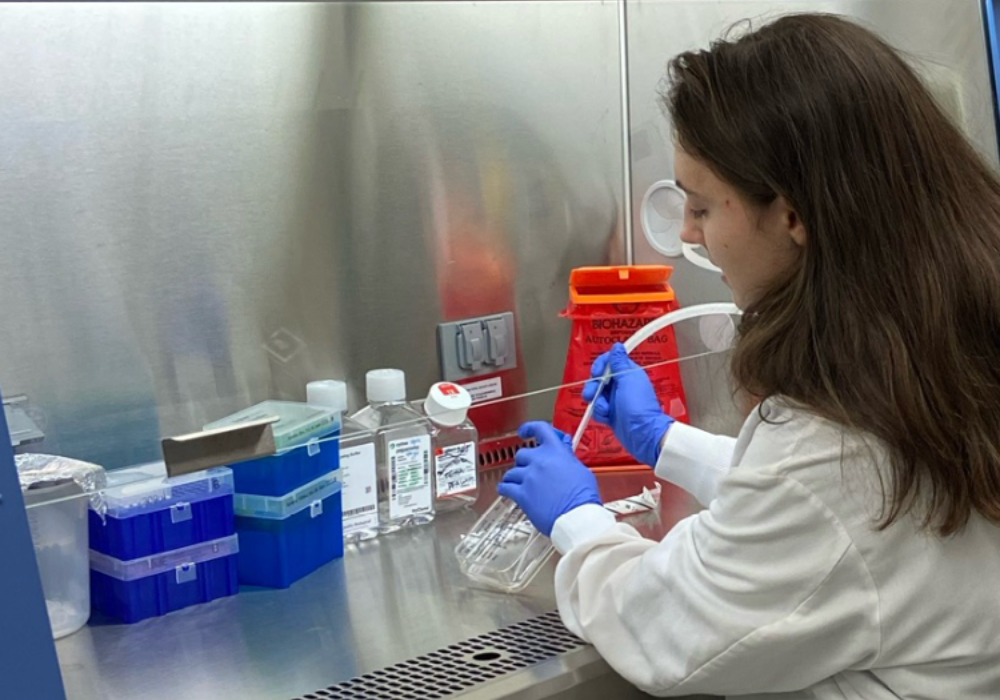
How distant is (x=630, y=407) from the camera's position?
59.6 inches

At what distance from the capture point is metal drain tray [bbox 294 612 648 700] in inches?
40.6

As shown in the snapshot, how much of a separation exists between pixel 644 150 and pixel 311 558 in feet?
3.07

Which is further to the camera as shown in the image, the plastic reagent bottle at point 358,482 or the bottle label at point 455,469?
the bottle label at point 455,469

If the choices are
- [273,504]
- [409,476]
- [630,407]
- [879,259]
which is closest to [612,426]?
[630,407]

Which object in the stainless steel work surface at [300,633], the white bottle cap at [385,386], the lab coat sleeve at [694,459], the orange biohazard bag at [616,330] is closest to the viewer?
the stainless steel work surface at [300,633]

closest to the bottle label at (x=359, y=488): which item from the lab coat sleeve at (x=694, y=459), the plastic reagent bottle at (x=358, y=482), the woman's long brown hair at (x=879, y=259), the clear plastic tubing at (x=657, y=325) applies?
the plastic reagent bottle at (x=358, y=482)

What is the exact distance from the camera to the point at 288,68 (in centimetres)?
152

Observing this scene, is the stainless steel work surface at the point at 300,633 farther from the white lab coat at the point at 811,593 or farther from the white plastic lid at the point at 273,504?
the white lab coat at the point at 811,593

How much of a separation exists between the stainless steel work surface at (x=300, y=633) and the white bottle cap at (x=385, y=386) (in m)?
0.23

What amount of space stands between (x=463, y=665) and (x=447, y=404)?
1.71 feet

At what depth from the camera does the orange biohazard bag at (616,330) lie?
5.50ft

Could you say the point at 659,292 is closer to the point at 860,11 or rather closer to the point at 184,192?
the point at 860,11

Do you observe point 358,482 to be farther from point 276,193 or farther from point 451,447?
point 276,193

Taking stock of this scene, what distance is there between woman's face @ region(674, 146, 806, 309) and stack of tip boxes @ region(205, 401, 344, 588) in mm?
521
